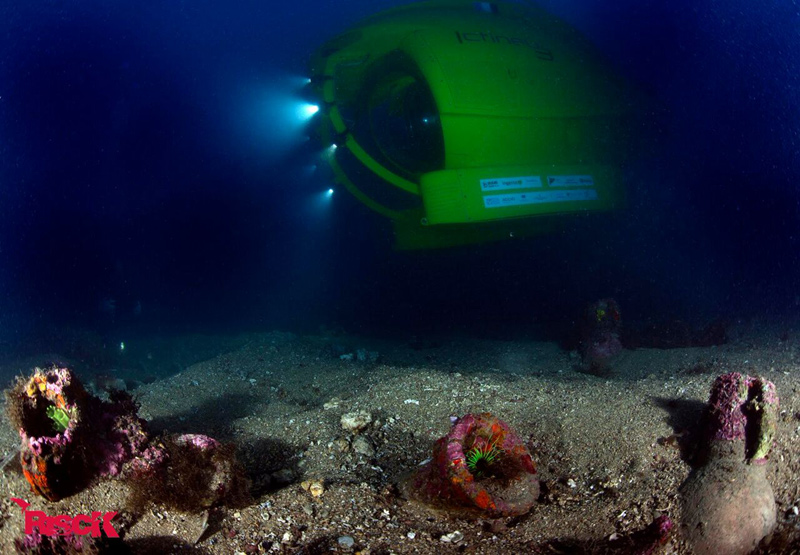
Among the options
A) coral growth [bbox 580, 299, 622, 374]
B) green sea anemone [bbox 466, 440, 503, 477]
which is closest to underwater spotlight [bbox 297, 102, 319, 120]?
coral growth [bbox 580, 299, 622, 374]

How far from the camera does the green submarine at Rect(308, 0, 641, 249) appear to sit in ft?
20.7

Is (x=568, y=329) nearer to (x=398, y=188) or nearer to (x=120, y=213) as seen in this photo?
(x=398, y=188)

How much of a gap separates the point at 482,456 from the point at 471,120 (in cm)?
490

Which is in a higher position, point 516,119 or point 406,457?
point 516,119

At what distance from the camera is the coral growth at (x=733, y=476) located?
228 centimetres

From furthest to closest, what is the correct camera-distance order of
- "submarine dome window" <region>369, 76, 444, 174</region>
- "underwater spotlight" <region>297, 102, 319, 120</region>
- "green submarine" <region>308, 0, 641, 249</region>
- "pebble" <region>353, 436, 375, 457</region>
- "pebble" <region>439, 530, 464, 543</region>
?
1. "underwater spotlight" <region>297, 102, 319, 120</region>
2. "submarine dome window" <region>369, 76, 444, 174</region>
3. "green submarine" <region>308, 0, 641, 249</region>
4. "pebble" <region>353, 436, 375, 457</region>
5. "pebble" <region>439, 530, 464, 543</region>

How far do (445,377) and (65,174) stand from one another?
1992 centimetres

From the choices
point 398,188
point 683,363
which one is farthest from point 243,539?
point 398,188

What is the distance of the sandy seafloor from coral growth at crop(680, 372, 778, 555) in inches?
3.8

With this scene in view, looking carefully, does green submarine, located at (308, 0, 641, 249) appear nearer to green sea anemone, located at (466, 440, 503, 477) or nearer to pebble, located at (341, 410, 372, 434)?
pebble, located at (341, 410, 372, 434)

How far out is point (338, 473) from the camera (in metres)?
3.16

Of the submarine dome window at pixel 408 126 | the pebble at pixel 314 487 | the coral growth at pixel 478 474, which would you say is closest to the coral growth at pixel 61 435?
the pebble at pixel 314 487

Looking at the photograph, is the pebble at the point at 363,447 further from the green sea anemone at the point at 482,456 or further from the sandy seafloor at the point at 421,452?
the green sea anemone at the point at 482,456

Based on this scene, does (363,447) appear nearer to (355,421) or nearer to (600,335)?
(355,421)
